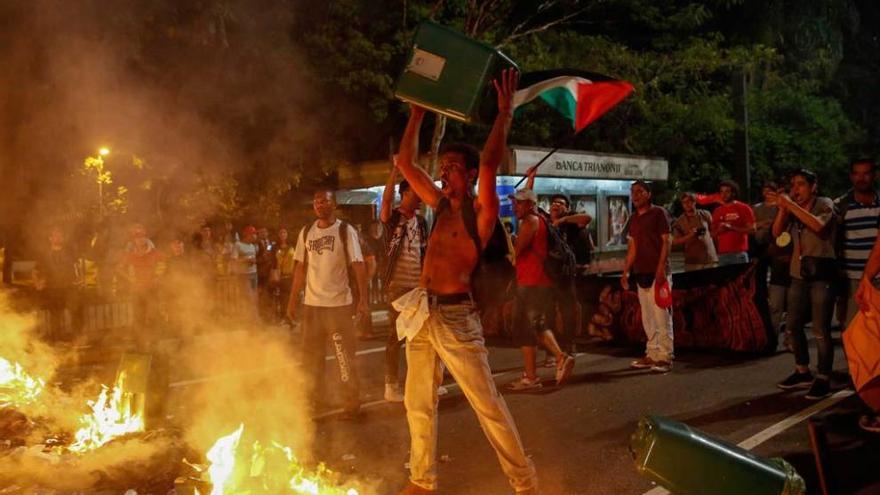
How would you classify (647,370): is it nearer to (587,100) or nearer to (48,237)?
(587,100)

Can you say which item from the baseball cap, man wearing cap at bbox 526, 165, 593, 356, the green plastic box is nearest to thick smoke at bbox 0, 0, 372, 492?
the green plastic box

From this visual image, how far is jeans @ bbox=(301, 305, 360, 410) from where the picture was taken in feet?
18.8

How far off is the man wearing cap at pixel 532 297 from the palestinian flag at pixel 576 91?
0.84m

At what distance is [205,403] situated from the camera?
20.4 feet

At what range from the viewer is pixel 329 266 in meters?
5.80

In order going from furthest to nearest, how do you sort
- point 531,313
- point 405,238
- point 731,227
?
point 731,227 < point 531,313 < point 405,238

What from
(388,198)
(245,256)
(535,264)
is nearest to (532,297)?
(535,264)

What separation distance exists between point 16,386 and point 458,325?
11.9 ft

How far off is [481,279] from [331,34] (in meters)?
12.1

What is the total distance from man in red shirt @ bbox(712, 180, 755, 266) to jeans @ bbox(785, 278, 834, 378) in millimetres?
2762

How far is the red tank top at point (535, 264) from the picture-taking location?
664cm

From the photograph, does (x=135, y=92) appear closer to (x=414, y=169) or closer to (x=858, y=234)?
(x=414, y=169)

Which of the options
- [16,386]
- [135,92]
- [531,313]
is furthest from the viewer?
[135,92]

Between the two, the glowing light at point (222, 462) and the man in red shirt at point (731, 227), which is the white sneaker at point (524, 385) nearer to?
the glowing light at point (222, 462)
